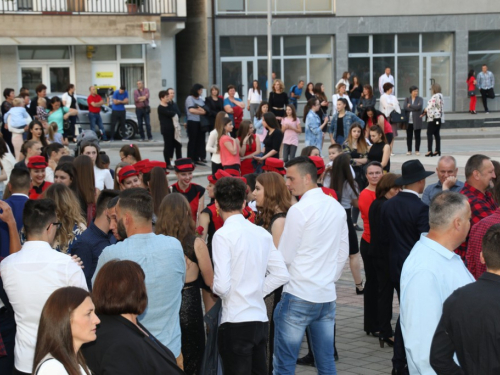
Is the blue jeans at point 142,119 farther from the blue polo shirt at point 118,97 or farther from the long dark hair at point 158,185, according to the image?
the long dark hair at point 158,185

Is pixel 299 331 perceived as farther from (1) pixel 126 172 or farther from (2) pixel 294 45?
(2) pixel 294 45

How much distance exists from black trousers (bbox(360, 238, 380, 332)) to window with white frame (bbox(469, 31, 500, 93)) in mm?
30961

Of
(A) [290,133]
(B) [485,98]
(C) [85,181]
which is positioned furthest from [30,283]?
(B) [485,98]

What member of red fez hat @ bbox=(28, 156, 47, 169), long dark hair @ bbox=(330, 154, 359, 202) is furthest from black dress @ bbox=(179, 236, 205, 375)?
long dark hair @ bbox=(330, 154, 359, 202)

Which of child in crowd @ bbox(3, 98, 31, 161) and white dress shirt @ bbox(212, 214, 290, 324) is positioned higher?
child in crowd @ bbox(3, 98, 31, 161)

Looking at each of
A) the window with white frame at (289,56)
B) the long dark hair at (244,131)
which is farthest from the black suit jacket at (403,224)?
the window with white frame at (289,56)

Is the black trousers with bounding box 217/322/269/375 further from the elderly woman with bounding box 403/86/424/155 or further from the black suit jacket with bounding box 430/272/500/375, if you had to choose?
the elderly woman with bounding box 403/86/424/155

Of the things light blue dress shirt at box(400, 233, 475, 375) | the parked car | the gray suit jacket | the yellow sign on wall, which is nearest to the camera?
light blue dress shirt at box(400, 233, 475, 375)

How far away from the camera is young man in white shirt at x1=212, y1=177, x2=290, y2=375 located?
5.49 meters

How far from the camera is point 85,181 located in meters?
8.29

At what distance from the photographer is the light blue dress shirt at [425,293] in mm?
4414

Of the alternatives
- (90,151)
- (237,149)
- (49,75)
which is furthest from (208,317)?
(49,75)

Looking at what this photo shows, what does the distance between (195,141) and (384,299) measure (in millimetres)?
13467

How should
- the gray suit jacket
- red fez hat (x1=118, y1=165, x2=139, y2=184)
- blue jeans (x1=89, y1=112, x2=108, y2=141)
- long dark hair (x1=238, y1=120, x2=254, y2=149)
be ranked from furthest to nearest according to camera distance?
1. blue jeans (x1=89, y1=112, x2=108, y2=141)
2. the gray suit jacket
3. long dark hair (x1=238, y1=120, x2=254, y2=149)
4. red fez hat (x1=118, y1=165, x2=139, y2=184)
